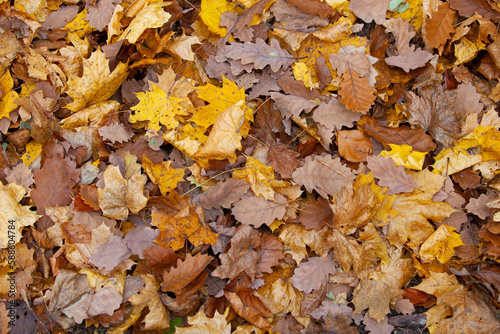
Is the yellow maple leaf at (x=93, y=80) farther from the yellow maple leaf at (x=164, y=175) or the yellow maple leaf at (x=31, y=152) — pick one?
the yellow maple leaf at (x=164, y=175)

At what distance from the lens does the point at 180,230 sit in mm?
1994

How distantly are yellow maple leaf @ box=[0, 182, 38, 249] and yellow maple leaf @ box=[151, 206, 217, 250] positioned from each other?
784mm

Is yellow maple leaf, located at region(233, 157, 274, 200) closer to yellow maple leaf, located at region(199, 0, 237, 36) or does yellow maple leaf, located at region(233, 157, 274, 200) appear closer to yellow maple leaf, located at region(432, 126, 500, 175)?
yellow maple leaf, located at region(199, 0, 237, 36)

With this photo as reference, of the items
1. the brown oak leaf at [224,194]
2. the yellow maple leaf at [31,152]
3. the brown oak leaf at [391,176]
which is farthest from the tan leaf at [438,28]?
the yellow maple leaf at [31,152]

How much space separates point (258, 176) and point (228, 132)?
13.3 inches

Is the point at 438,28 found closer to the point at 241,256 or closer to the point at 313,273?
the point at 313,273

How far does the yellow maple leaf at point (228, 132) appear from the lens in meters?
2.10

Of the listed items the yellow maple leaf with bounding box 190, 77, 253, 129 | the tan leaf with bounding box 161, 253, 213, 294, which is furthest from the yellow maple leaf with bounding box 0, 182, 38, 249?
the yellow maple leaf with bounding box 190, 77, 253, 129

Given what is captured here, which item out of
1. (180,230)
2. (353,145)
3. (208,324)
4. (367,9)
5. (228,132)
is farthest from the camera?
(367,9)

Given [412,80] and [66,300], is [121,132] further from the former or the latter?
[412,80]

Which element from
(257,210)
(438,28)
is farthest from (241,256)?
(438,28)

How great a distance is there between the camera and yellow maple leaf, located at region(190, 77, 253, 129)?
2.22 metres

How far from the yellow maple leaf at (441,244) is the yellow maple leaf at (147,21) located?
2.18 meters

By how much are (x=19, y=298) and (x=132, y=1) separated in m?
2.06
